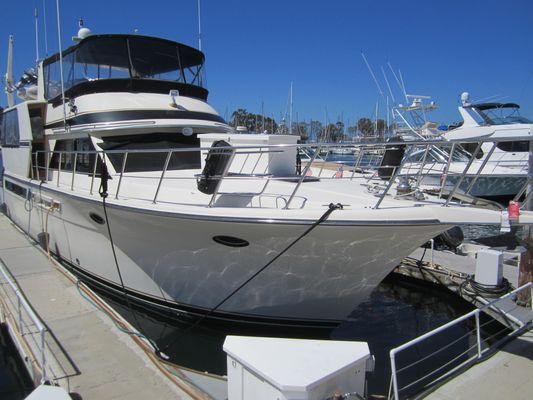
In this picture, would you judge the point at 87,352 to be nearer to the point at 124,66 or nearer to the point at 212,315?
the point at 212,315

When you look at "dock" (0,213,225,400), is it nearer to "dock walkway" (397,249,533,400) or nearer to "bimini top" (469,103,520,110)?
"dock walkway" (397,249,533,400)

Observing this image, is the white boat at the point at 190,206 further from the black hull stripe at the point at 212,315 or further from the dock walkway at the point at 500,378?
the dock walkway at the point at 500,378

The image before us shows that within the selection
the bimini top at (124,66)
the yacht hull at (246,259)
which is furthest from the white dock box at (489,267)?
the bimini top at (124,66)

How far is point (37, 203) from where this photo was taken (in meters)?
8.23

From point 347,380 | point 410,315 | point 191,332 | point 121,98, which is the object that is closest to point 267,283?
point 191,332

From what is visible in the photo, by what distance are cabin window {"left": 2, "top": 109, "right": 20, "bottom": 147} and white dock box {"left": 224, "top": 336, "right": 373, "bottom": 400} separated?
324 inches

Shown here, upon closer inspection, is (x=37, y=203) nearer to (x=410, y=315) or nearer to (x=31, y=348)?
(x=31, y=348)

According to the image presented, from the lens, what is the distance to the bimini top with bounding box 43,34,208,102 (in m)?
7.37

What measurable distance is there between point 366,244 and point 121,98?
16.1 ft

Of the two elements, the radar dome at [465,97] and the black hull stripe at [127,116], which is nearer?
the black hull stripe at [127,116]

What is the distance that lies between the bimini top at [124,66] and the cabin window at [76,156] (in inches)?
35.8

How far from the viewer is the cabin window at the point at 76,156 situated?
22.5ft

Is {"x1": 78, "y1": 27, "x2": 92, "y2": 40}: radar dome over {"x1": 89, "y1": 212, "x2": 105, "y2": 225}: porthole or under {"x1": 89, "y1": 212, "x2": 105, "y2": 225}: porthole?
over

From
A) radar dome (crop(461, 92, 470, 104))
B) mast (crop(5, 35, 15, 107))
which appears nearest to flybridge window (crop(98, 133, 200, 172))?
mast (crop(5, 35, 15, 107))
